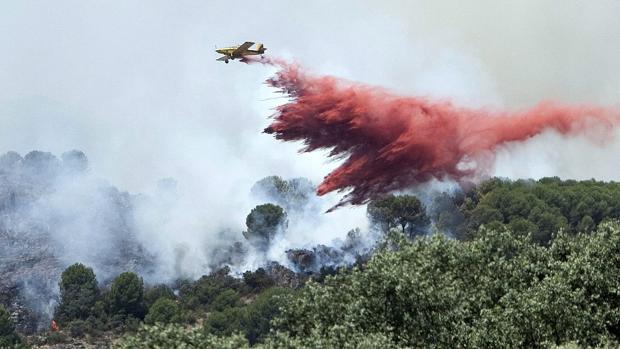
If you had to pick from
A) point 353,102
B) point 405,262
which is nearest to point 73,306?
point 353,102

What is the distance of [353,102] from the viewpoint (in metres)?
103

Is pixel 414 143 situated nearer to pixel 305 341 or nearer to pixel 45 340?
pixel 305 341

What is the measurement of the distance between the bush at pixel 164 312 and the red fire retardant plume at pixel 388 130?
86572 millimetres

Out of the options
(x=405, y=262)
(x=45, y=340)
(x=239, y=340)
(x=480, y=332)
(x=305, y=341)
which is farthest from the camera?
(x=45, y=340)

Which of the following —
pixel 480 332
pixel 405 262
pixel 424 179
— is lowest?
pixel 480 332

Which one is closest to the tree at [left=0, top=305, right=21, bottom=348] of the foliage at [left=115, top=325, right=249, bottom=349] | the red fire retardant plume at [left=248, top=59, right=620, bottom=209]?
the red fire retardant plume at [left=248, top=59, right=620, bottom=209]

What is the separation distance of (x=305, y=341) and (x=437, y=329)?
29.8 feet

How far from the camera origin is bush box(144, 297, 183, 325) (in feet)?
607

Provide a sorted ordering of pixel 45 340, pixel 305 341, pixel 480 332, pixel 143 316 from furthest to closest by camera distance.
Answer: pixel 143 316 < pixel 45 340 < pixel 480 332 < pixel 305 341

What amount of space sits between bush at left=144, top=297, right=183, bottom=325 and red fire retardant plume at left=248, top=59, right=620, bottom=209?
284 ft

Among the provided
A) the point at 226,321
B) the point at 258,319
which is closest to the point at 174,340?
the point at 258,319

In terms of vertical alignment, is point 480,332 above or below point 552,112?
below

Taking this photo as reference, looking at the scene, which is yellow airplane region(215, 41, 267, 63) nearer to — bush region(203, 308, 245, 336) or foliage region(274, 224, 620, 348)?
foliage region(274, 224, 620, 348)

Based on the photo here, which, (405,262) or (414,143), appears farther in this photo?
(414,143)
